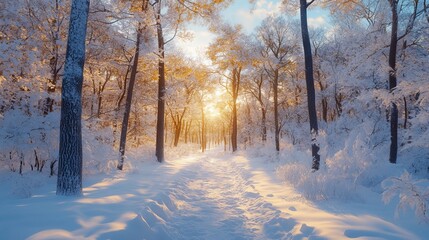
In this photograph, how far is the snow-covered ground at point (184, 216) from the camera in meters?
4.06

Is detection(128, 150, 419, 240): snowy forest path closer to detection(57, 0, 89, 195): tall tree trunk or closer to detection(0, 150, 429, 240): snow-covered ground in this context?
detection(0, 150, 429, 240): snow-covered ground

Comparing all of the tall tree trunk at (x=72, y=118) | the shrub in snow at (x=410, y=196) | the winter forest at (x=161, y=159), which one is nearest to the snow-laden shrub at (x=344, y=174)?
the winter forest at (x=161, y=159)

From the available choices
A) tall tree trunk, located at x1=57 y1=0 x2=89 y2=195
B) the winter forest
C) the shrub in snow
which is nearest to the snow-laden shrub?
the winter forest

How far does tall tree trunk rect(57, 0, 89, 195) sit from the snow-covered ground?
1.40 feet

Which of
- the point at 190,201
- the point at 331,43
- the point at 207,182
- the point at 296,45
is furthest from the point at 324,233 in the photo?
the point at 331,43

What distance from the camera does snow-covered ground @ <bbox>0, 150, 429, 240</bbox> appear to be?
4.06 meters

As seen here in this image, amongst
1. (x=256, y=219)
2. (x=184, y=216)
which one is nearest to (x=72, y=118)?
(x=184, y=216)

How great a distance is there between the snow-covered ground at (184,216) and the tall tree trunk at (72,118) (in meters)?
0.43

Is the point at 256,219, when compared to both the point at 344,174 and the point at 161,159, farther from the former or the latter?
the point at 161,159

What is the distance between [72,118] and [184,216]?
347 cm

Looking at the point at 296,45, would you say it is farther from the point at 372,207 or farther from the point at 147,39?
the point at 372,207

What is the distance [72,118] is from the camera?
20.2ft

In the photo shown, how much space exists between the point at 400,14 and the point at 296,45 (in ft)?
41.0

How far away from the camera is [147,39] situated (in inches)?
501
